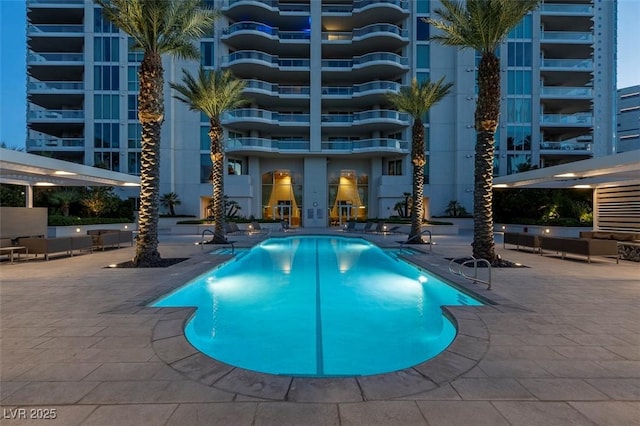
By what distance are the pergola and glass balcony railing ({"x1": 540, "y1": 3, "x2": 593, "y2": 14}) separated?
39.2m

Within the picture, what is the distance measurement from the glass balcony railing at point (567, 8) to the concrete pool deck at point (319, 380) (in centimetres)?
3701

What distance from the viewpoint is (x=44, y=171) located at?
38.3 ft

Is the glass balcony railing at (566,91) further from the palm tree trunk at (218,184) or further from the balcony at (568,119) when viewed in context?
the palm tree trunk at (218,184)

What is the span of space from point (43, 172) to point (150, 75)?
5.67 meters

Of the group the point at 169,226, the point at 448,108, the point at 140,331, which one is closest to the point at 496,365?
the point at 140,331

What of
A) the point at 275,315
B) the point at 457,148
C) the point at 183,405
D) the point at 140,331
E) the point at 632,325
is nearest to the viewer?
the point at 183,405

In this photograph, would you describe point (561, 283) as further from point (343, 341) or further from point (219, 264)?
point (219, 264)

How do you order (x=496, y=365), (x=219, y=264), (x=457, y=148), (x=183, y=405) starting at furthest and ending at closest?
(x=457, y=148)
(x=219, y=264)
(x=496, y=365)
(x=183, y=405)

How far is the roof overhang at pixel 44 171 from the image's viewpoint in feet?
32.9

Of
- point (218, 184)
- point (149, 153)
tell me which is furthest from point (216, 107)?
point (149, 153)

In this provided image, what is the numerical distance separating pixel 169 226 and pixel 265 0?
23.0 meters

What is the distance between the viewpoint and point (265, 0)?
3114 cm

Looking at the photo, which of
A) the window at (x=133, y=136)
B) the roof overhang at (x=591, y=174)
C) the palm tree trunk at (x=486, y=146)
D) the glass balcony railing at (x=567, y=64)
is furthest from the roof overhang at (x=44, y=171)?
the glass balcony railing at (x=567, y=64)

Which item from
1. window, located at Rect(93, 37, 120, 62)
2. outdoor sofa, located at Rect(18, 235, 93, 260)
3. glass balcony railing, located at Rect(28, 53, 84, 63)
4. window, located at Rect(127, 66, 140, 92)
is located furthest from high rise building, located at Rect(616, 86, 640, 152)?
glass balcony railing, located at Rect(28, 53, 84, 63)
